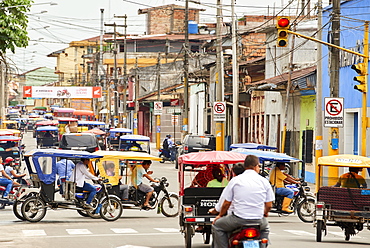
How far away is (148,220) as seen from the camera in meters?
21.3

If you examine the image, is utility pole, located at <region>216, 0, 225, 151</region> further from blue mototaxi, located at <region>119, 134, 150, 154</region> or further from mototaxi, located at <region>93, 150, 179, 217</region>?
mototaxi, located at <region>93, 150, 179, 217</region>

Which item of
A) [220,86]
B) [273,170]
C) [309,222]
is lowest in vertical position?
[309,222]

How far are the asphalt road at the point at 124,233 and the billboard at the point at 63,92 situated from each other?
8086cm

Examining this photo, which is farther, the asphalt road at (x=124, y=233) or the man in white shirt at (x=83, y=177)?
the man in white shirt at (x=83, y=177)

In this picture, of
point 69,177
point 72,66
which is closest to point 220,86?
point 69,177

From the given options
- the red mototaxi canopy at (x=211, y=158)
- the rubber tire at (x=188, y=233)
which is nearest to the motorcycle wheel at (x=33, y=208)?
the red mototaxi canopy at (x=211, y=158)

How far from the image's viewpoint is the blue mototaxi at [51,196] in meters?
19.9

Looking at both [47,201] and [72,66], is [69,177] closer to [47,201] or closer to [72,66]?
Result: [47,201]

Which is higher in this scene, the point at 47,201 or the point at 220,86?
→ the point at 220,86

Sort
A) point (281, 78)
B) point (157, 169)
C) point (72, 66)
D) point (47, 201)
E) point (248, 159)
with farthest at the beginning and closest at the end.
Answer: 1. point (72, 66)
2. point (157, 169)
3. point (281, 78)
4. point (47, 201)
5. point (248, 159)

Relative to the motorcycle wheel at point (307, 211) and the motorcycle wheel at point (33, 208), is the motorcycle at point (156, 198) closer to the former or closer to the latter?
the motorcycle wheel at point (33, 208)

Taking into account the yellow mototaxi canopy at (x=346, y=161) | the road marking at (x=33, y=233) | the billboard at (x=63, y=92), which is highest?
the billboard at (x=63, y=92)

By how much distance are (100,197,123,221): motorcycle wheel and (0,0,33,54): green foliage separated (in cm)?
551

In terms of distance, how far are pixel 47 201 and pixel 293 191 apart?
6464mm
